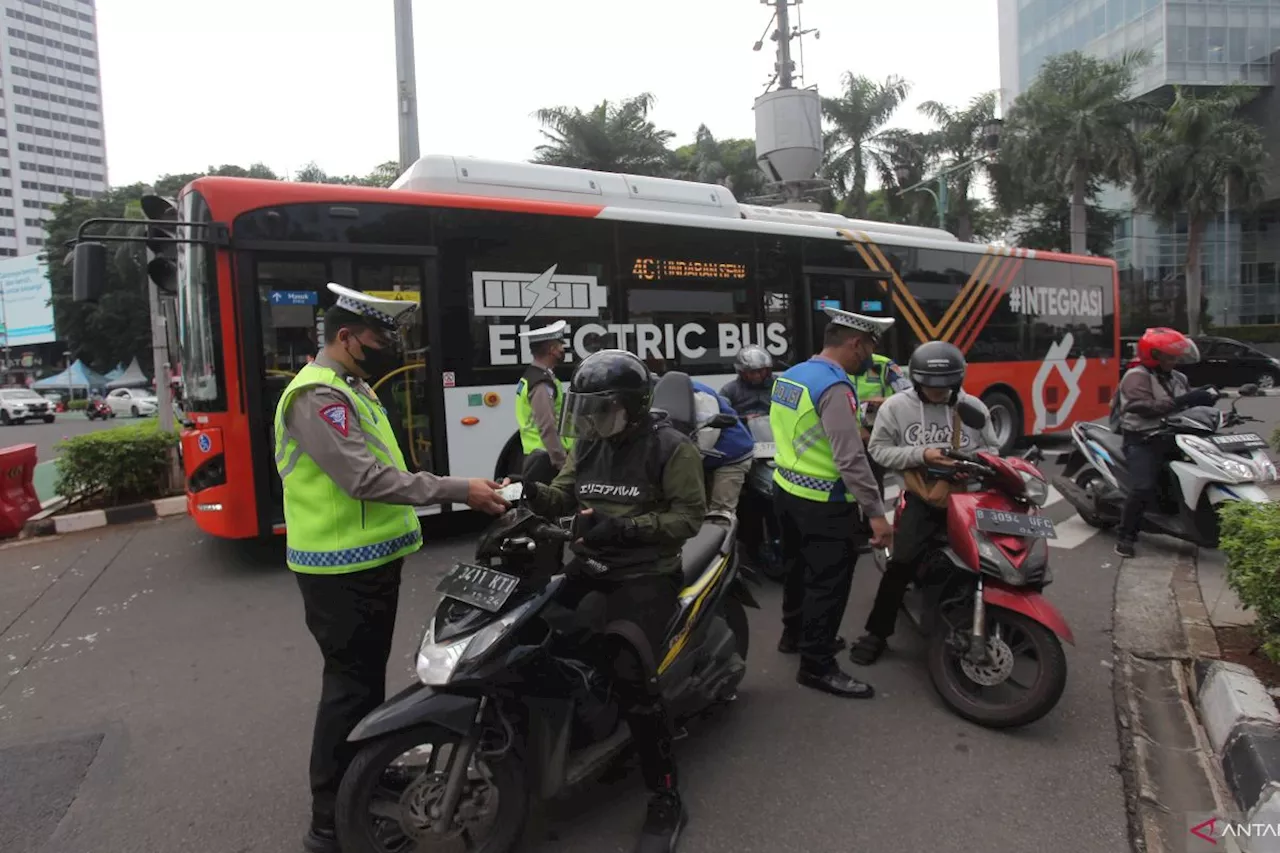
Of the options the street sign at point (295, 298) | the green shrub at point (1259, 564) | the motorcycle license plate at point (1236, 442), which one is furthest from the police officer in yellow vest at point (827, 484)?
the street sign at point (295, 298)

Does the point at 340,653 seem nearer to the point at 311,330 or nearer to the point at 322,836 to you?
the point at 322,836

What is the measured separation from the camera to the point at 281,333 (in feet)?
19.2

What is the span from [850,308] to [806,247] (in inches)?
34.9

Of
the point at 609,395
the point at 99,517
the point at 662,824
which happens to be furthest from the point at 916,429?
the point at 99,517

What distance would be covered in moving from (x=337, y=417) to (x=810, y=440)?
6.87 ft

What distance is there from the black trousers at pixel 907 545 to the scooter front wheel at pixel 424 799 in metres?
2.12

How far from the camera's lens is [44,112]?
325 feet

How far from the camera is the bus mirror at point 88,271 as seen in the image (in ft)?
18.1

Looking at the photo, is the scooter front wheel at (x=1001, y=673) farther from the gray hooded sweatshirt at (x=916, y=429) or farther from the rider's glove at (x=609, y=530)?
the rider's glove at (x=609, y=530)

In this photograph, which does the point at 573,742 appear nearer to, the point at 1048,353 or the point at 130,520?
the point at 130,520

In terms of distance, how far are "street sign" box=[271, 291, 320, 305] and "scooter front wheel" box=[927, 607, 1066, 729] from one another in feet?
15.5

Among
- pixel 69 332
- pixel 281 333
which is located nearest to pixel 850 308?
pixel 281 333

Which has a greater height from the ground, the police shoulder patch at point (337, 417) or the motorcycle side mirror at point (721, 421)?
the police shoulder patch at point (337, 417)

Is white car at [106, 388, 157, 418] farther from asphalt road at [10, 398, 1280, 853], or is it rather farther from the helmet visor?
the helmet visor
